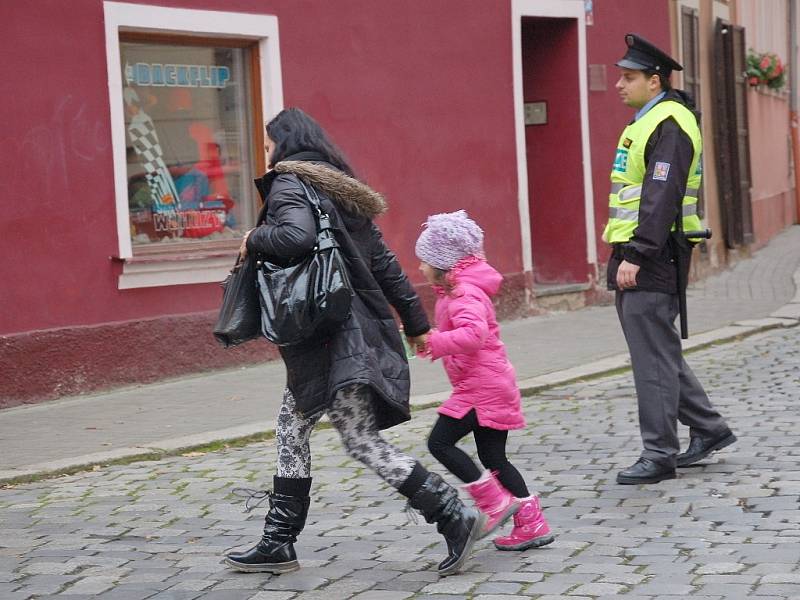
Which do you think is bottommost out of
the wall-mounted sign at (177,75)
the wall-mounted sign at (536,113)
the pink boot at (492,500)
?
the pink boot at (492,500)

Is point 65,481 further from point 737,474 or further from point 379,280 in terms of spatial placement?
point 737,474

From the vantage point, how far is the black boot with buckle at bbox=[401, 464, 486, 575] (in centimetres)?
506

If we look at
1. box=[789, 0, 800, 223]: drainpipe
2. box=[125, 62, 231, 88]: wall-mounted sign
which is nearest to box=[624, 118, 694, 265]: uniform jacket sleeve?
box=[125, 62, 231, 88]: wall-mounted sign

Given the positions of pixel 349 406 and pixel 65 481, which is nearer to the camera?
pixel 349 406

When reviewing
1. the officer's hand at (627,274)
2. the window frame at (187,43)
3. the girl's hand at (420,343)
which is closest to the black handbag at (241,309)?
the girl's hand at (420,343)

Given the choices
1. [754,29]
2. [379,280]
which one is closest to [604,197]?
[754,29]

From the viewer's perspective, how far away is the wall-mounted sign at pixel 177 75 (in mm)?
10781

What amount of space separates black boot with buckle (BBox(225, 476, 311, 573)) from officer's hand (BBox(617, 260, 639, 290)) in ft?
6.37

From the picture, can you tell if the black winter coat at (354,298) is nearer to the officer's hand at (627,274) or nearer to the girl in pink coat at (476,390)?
the girl in pink coat at (476,390)

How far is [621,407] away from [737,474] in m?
2.40

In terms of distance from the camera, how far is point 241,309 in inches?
197

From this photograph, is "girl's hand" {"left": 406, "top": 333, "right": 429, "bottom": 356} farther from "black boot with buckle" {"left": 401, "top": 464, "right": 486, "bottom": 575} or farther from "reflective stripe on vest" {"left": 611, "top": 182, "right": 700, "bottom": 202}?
"reflective stripe on vest" {"left": 611, "top": 182, "right": 700, "bottom": 202}

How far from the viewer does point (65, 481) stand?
23.8 feet

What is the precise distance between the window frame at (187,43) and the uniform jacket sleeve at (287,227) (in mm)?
5517
